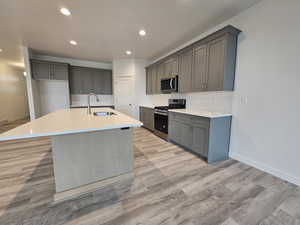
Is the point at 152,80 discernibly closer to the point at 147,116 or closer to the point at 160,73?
the point at 160,73

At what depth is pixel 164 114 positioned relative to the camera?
11.7 feet

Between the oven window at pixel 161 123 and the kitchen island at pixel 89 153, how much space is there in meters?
1.80

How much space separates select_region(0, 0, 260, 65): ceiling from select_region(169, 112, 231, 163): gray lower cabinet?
191 centimetres

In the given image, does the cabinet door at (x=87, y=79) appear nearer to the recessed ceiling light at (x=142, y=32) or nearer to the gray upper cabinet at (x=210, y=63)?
the recessed ceiling light at (x=142, y=32)

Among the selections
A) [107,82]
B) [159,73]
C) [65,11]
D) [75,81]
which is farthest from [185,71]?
[75,81]

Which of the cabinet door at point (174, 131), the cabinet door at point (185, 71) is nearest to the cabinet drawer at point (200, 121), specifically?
the cabinet door at point (174, 131)

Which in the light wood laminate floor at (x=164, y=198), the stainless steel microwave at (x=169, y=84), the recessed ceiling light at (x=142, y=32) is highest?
the recessed ceiling light at (x=142, y=32)

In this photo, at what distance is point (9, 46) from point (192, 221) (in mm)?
6469

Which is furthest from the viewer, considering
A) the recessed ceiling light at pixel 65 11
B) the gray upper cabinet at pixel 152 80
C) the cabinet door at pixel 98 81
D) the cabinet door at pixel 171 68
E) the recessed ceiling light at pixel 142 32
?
the cabinet door at pixel 98 81

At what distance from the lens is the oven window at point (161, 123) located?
3547 mm

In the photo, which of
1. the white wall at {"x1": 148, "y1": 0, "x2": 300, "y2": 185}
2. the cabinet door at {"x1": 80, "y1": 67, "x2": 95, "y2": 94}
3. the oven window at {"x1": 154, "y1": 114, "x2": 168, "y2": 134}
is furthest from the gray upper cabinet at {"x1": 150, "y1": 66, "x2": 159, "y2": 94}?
the cabinet door at {"x1": 80, "y1": 67, "x2": 95, "y2": 94}

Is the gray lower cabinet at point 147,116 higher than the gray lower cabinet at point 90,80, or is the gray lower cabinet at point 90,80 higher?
the gray lower cabinet at point 90,80

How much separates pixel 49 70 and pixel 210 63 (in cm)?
514

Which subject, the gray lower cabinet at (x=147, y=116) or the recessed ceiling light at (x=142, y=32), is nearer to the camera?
the recessed ceiling light at (x=142, y=32)
